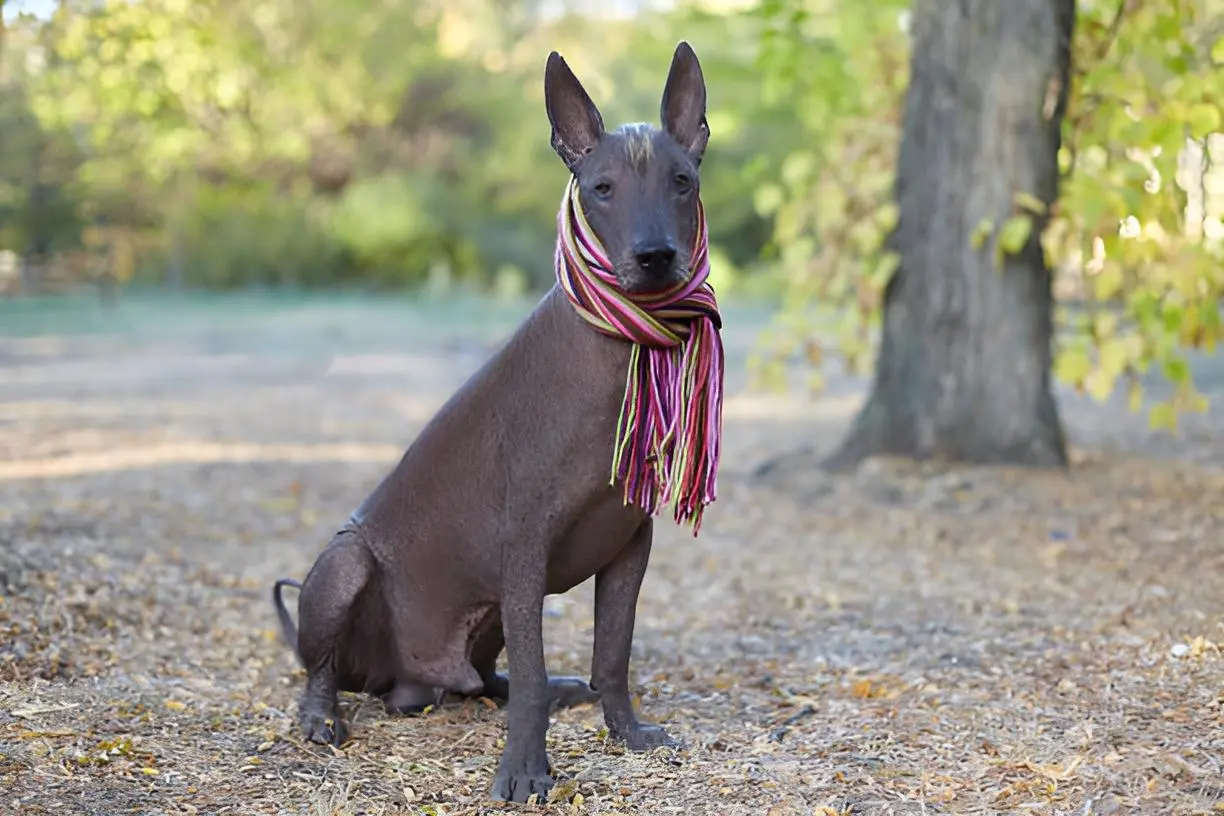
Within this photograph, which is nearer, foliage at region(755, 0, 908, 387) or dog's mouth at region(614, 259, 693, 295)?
dog's mouth at region(614, 259, 693, 295)

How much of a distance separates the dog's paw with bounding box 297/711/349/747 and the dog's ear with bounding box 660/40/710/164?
2088 millimetres

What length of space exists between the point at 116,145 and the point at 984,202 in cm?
1739

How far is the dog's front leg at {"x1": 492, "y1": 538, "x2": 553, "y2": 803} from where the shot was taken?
380cm

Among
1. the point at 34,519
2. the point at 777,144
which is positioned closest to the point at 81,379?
the point at 34,519

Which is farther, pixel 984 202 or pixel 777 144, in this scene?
pixel 777 144

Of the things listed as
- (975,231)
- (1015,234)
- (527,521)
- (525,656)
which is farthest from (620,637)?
(975,231)

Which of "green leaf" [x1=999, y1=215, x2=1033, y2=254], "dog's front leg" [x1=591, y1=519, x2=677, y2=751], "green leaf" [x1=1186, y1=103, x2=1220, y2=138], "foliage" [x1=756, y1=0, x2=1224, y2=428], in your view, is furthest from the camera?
"green leaf" [x1=999, y1=215, x2=1033, y2=254]

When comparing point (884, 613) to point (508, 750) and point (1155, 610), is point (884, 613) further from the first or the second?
point (508, 750)

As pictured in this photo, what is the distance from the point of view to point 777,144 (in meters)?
20.3

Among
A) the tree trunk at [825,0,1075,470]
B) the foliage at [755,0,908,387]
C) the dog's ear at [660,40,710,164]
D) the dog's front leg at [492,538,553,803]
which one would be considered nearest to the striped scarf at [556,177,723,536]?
the dog's ear at [660,40,710,164]

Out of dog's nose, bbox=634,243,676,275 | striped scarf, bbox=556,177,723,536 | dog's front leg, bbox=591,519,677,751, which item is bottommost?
dog's front leg, bbox=591,519,677,751

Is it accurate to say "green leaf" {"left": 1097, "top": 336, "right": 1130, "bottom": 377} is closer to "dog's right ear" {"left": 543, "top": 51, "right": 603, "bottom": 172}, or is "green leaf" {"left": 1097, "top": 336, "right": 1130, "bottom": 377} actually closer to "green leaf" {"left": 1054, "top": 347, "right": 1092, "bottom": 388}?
"green leaf" {"left": 1054, "top": 347, "right": 1092, "bottom": 388}

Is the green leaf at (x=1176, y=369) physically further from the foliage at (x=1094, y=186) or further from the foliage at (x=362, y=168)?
the foliage at (x=362, y=168)

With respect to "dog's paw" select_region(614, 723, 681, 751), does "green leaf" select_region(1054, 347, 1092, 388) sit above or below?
above
